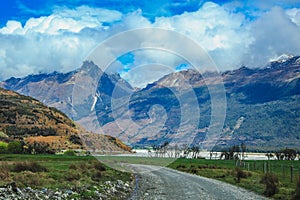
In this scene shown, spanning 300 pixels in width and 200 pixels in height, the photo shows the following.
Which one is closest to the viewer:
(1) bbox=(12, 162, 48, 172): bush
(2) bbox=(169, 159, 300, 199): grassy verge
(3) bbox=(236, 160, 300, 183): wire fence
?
(1) bbox=(12, 162, 48, 172): bush

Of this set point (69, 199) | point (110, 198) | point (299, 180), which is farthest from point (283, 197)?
point (69, 199)

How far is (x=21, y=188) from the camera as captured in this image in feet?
69.7

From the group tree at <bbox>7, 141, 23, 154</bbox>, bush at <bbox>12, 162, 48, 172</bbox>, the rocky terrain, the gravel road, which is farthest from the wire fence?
tree at <bbox>7, 141, 23, 154</bbox>

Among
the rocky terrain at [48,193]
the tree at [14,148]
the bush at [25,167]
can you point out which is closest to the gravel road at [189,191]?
the rocky terrain at [48,193]

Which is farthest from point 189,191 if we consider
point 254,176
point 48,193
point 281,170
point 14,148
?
point 14,148

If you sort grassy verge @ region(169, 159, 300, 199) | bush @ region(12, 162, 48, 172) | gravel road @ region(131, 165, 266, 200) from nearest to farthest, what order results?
gravel road @ region(131, 165, 266, 200), bush @ region(12, 162, 48, 172), grassy verge @ region(169, 159, 300, 199)

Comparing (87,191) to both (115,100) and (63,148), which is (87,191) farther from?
(63,148)

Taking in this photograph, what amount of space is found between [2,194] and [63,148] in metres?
169

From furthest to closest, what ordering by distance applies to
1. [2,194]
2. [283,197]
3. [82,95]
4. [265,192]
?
[82,95], [265,192], [283,197], [2,194]

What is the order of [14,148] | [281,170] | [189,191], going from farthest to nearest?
[14,148]
[281,170]
[189,191]

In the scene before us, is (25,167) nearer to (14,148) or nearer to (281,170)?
(281,170)

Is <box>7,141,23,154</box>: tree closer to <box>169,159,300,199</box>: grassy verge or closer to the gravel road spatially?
<box>169,159,300,199</box>: grassy verge

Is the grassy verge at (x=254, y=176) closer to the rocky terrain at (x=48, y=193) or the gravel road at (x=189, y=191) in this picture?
the gravel road at (x=189, y=191)

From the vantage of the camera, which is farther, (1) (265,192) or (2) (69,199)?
(1) (265,192)
